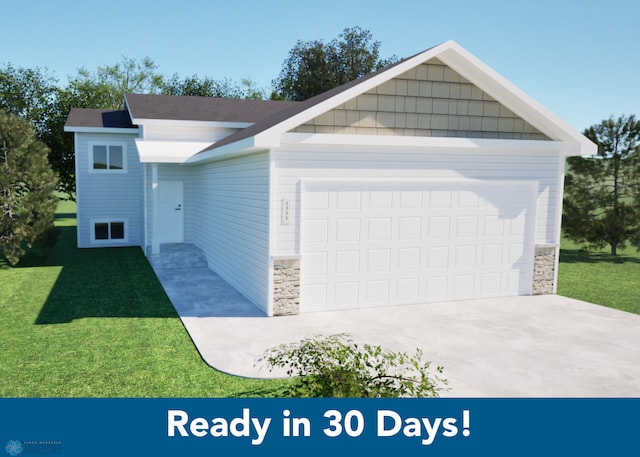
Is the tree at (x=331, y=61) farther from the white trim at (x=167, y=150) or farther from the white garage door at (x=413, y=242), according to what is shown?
the white garage door at (x=413, y=242)

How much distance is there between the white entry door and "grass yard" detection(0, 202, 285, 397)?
3.75 m

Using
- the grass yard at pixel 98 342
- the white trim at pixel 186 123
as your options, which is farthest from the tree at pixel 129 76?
the grass yard at pixel 98 342

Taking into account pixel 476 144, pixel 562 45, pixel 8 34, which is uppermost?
pixel 8 34

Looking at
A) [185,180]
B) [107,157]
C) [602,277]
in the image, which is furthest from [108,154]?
[602,277]

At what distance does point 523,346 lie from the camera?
8.25m

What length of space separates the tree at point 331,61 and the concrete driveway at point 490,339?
33719 millimetres

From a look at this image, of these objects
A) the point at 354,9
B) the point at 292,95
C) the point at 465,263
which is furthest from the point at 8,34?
the point at 465,263

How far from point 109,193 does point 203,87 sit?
2538 centimetres

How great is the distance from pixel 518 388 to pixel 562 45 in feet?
55.9

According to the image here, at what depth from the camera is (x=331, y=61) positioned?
4297cm

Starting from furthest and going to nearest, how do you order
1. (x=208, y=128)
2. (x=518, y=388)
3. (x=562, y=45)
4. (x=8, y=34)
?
(x=8, y=34)
(x=562, y=45)
(x=208, y=128)
(x=518, y=388)

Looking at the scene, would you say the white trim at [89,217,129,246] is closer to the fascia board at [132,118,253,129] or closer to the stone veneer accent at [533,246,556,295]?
the fascia board at [132,118,253,129]

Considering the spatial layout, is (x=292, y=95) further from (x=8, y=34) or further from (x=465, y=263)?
(x=465, y=263)
